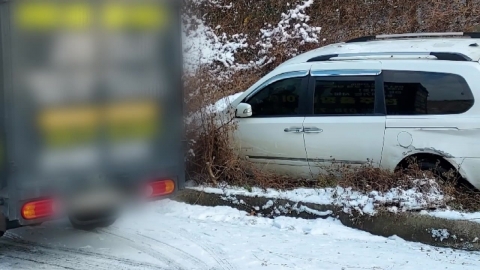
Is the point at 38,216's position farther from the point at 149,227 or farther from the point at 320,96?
the point at 320,96

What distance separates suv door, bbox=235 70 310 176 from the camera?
7273 millimetres

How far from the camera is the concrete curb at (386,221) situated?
580 centimetres

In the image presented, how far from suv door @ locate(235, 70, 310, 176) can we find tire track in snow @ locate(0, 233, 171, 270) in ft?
8.04

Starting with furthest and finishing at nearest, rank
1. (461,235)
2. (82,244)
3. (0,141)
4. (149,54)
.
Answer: (82,244), (461,235), (149,54), (0,141)

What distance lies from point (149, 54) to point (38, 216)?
5.56 feet

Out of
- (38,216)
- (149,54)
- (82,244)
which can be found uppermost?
(149,54)

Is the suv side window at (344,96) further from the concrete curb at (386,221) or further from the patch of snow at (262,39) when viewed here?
the patch of snow at (262,39)

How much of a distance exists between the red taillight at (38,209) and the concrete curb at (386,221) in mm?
2693

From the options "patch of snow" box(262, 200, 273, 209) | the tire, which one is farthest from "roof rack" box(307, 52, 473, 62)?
"patch of snow" box(262, 200, 273, 209)

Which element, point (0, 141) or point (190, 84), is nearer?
point (0, 141)

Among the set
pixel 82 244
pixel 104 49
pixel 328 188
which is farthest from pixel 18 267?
pixel 328 188

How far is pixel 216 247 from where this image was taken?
597 cm

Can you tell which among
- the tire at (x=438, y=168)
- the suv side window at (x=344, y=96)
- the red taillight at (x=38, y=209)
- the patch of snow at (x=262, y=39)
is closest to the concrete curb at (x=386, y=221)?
the tire at (x=438, y=168)

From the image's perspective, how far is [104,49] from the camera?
505cm
